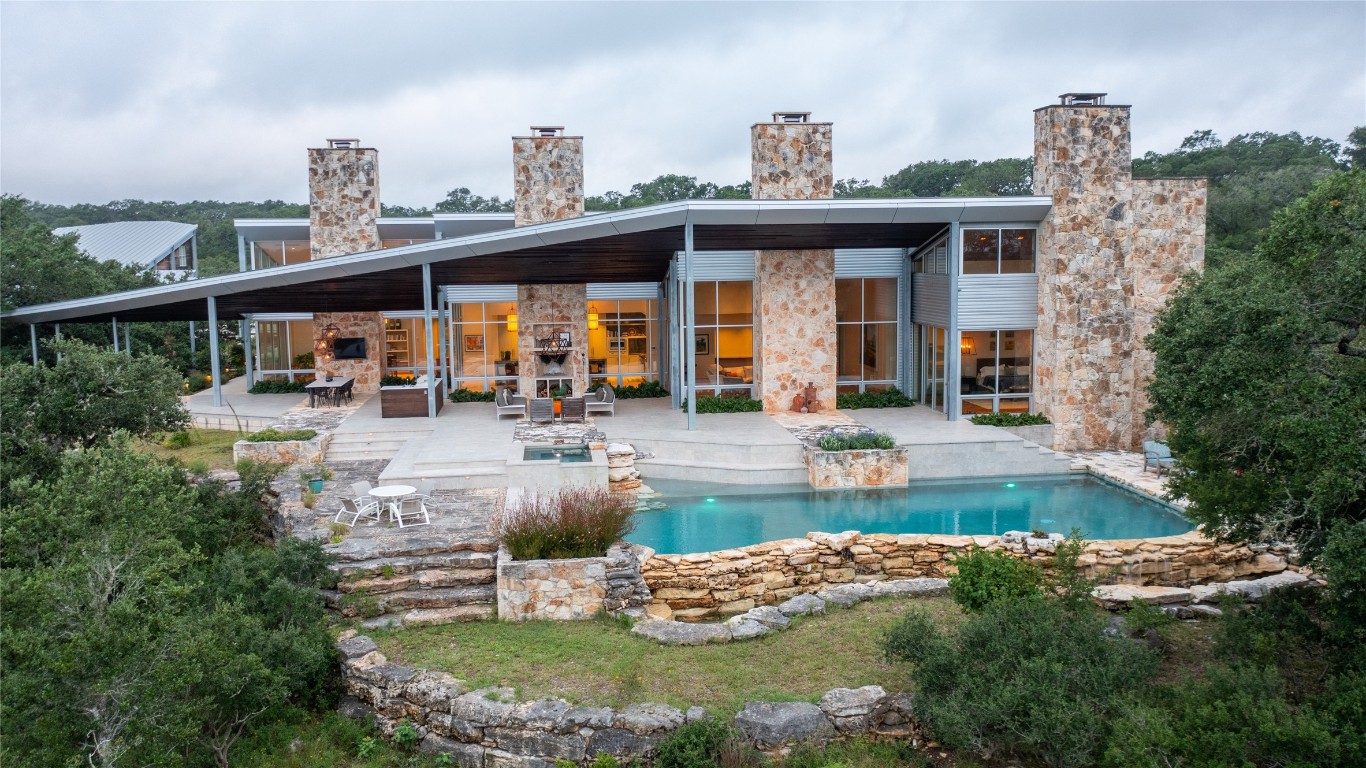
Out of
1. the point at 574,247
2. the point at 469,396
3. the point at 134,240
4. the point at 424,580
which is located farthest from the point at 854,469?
the point at 134,240

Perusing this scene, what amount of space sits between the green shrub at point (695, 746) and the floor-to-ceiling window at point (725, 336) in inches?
580

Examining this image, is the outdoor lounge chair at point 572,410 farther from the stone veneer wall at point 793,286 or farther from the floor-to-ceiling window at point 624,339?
the floor-to-ceiling window at point 624,339

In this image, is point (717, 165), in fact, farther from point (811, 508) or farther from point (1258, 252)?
point (1258, 252)

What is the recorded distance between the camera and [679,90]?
25984mm

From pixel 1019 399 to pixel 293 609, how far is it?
15.1 meters

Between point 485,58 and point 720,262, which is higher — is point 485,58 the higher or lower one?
the higher one

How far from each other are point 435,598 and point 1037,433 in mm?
12865

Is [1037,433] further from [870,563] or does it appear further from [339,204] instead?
[339,204]

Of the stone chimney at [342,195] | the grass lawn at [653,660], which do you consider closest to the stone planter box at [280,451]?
the grass lawn at [653,660]

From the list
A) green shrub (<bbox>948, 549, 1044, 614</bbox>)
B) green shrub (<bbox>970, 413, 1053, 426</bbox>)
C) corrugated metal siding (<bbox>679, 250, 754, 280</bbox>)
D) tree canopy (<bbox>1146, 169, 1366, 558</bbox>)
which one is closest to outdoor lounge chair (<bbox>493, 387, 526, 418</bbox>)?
corrugated metal siding (<bbox>679, 250, 754, 280</bbox>)

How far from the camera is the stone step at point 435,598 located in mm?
9328

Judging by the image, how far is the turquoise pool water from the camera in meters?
12.5

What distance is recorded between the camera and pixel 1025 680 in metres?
6.44

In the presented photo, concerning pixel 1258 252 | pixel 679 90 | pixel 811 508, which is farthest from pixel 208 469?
pixel 679 90
